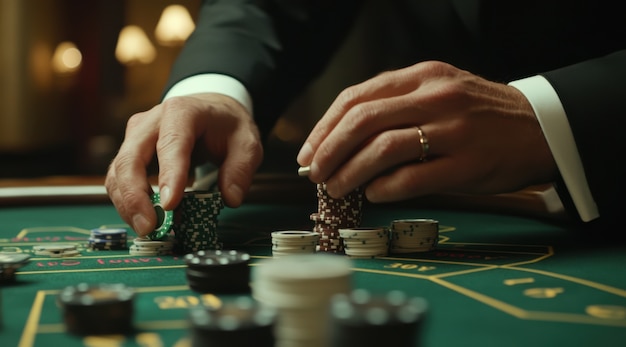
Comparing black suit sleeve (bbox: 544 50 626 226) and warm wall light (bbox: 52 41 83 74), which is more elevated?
warm wall light (bbox: 52 41 83 74)

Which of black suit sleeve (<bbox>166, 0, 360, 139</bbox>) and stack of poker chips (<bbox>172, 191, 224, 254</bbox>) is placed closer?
stack of poker chips (<bbox>172, 191, 224, 254</bbox>)

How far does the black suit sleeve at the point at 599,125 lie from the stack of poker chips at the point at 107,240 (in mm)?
1335

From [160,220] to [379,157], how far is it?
670 mm

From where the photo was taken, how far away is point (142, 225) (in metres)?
2.27

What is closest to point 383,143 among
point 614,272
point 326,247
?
point 326,247

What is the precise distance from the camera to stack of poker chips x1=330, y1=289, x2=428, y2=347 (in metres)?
1.08

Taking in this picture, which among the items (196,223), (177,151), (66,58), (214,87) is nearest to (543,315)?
(196,223)

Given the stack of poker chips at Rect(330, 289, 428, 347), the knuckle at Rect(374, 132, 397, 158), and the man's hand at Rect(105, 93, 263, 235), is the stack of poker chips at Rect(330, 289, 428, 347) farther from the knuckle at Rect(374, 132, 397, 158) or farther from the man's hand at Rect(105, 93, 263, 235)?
the man's hand at Rect(105, 93, 263, 235)

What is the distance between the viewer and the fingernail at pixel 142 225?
2266 millimetres

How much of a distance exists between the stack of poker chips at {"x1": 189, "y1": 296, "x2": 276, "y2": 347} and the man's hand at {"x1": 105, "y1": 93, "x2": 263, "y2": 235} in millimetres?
1125

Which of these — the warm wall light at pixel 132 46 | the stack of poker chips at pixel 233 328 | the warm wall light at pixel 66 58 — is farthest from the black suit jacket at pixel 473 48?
the warm wall light at pixel 66 58

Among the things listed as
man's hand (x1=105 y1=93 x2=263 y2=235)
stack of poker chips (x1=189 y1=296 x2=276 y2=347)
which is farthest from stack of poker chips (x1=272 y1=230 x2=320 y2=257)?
stack of poker chips (x1=189 y1=296 x2=276 y2=347)

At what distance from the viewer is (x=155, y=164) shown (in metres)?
2.77

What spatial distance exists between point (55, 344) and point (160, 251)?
0.97 meters
